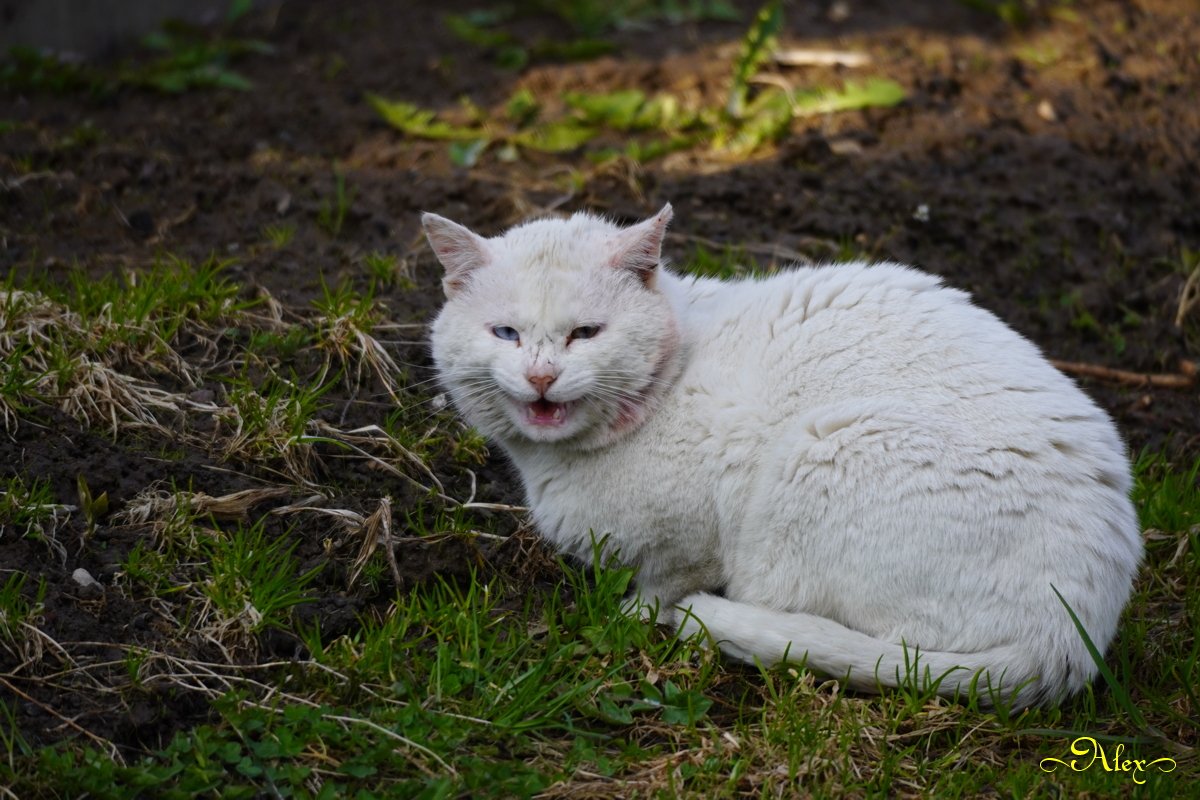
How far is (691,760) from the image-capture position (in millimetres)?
3029

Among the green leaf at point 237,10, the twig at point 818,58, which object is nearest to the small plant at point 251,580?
the twig at point 818,58

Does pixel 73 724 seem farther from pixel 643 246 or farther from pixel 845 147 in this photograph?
pixel 845 147

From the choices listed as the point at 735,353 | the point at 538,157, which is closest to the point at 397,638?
the point at 735,353

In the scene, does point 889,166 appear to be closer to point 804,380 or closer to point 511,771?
point 804,380

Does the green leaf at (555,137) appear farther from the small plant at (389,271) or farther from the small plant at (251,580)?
the small plant at (251,580)

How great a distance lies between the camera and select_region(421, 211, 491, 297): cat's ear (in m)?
3.58

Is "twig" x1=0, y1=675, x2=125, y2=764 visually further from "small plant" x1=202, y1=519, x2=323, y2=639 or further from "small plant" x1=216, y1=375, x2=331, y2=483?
"small plant" x1=216, y1=375, x2=331, y2=483

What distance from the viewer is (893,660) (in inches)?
126

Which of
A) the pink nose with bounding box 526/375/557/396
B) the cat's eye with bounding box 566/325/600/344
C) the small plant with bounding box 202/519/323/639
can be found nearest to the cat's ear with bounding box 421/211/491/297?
the cat's eye with bounding box 566/325/600/344

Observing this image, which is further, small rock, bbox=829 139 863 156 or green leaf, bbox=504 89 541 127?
green leaf, bbox=504 89 541 127

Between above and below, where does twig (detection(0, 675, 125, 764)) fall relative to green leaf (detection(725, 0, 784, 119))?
below

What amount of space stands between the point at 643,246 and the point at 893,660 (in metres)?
1.42

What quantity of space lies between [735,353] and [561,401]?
0.59 metres

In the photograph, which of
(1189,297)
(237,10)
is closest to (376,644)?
(1189,297)
